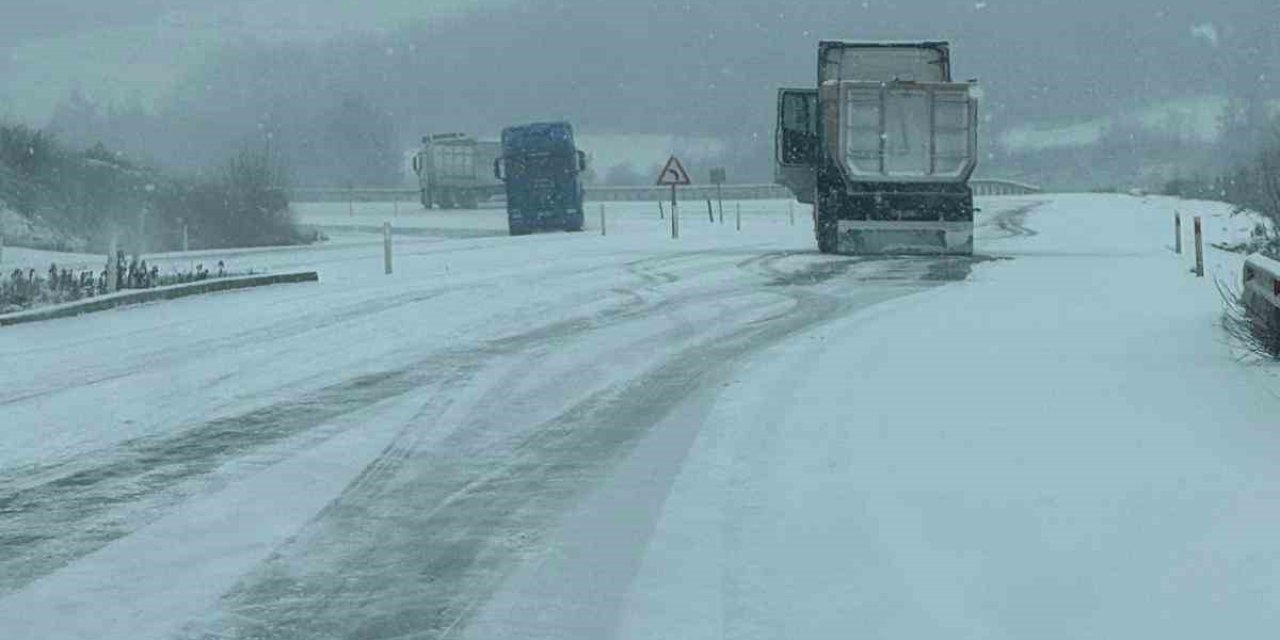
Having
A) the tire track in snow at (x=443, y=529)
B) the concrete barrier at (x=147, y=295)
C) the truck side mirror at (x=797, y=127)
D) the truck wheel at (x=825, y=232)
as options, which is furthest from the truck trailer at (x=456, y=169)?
the tire track in snow at (x=443, y=529)

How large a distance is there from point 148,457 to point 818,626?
476 cm

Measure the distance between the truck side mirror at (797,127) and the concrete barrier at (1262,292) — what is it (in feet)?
54.3

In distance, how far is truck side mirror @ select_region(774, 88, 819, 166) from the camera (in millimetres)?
29906

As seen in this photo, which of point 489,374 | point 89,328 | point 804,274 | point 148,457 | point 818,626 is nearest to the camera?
point 818,626

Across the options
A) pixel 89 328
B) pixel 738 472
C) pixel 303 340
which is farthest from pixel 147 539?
pixel 89 328

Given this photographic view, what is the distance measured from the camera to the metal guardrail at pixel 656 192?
88312 millimetres

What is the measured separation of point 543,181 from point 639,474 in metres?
38.5

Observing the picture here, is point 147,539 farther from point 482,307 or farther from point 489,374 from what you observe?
point 482,307

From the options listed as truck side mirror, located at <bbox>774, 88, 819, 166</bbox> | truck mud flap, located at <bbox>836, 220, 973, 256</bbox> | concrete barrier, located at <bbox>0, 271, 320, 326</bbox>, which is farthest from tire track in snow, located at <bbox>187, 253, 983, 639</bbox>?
truck side mirror, located at <bbox>774, 88, 819, 166</bbox>

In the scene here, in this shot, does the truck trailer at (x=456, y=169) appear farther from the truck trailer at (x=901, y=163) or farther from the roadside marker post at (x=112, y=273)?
the roadside marker post at (x=112, y=273)

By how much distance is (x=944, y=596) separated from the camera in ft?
19.0

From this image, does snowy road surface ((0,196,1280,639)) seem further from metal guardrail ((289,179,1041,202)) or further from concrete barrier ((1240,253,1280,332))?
metal guardrail ((289,179,1041,202))

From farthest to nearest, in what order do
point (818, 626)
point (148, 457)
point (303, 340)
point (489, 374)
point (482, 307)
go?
point (482, 307), point (303, 340), point (489, 374), point (148, 457), point (818, 626)

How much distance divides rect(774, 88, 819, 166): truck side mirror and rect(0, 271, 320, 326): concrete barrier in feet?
34.7
